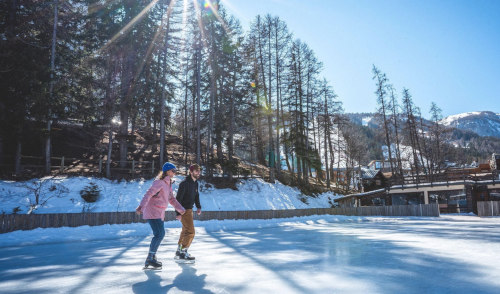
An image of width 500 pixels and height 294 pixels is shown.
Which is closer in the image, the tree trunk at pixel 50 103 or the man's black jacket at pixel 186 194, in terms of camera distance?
the man's black jacket at pixel 186 194

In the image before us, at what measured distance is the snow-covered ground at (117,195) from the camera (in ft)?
47.2

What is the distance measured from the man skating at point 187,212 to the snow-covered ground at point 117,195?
1029cm

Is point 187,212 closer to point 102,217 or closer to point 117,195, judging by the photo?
point 102,217

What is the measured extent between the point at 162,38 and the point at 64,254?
66.6 feet

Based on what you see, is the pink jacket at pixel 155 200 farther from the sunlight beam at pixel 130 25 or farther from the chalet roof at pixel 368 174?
the chalet roof at pixel 368 174

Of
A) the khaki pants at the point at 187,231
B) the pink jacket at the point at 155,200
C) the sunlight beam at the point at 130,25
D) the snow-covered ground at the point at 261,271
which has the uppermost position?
the sunlight beam at the point at 130,25

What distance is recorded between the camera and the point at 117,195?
1745cm

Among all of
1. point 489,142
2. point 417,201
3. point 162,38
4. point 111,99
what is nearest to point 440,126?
point 417,201

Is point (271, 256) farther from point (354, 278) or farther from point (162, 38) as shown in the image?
point (162, 38)

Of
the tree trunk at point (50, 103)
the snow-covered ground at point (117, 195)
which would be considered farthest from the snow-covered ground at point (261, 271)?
the tree trunk at point (50, 103)

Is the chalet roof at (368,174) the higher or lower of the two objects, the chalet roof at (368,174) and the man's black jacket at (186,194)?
the higher

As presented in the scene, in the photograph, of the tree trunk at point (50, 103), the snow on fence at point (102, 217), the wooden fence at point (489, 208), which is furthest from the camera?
the wooden fence at point (489, 208)

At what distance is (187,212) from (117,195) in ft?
44.3

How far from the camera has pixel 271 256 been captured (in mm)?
6027
